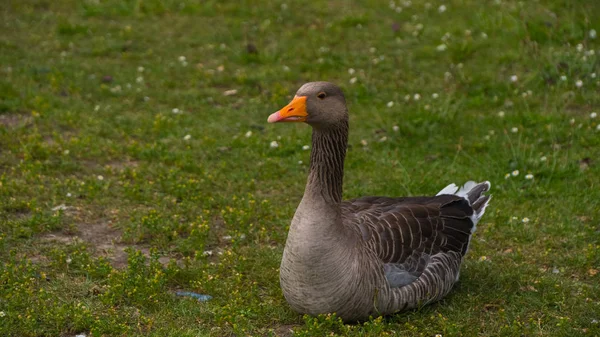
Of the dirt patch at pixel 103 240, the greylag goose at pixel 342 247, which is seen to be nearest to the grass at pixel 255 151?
the dirt patch at pixel 103 240

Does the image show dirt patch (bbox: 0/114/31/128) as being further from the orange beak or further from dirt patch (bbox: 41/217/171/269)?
the orange beak

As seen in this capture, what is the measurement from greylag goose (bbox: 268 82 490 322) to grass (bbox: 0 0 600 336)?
180mm

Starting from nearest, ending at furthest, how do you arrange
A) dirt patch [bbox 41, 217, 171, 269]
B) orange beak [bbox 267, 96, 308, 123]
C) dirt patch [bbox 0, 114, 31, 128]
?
orange beak [bbox 267, 96, 308, 123] → dirt patch [bbox 41, 217, 171, 269] → dirt patch [bbox 0, 114, 31, 128]

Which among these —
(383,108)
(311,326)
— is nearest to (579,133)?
(383,108)

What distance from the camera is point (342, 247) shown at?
208 inches

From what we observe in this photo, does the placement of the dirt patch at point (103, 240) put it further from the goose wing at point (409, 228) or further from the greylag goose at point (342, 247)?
the goose wing at point (409, 228)

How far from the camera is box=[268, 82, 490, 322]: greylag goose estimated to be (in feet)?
17.2

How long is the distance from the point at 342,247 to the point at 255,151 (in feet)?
12.3

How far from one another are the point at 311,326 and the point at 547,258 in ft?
8.25

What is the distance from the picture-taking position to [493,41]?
460 inches

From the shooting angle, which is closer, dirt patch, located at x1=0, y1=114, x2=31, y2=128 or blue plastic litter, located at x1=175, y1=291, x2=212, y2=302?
blue plastic litter, located at x1=175, y1=291, x2=212, y2=302

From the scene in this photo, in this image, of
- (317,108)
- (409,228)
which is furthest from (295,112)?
(409,228)

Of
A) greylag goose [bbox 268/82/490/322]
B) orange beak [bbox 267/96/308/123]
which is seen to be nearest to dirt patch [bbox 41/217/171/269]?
greylag goose [bbox 268/82/490/322]

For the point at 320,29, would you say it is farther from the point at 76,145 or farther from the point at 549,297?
the point at 549,297
